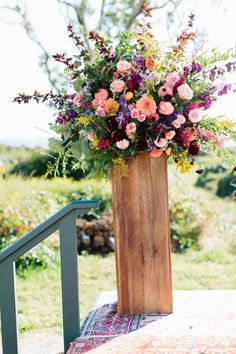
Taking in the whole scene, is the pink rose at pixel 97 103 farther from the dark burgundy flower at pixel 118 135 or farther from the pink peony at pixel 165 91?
the pink peony at pixel 165 91

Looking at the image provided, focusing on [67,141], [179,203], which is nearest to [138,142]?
[67,141]

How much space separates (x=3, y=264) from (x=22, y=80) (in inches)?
196

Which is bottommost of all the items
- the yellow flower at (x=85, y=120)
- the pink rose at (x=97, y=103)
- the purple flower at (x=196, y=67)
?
the yellow flower at (x=85, y=120)

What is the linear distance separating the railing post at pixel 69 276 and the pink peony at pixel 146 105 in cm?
58

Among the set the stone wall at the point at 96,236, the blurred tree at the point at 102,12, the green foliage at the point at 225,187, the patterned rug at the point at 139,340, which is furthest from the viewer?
the green foliage at the point at 225,187

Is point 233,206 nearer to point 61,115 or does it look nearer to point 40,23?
point 40,23

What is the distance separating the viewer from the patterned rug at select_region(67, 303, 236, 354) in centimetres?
225

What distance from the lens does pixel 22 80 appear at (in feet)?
23.6

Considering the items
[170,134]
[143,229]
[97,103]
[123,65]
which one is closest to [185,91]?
[170,134]

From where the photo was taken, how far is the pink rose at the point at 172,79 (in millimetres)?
2451

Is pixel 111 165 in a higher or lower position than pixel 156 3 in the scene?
lower

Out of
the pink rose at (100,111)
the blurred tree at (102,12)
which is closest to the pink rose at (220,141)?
the pink rose at (100,111)

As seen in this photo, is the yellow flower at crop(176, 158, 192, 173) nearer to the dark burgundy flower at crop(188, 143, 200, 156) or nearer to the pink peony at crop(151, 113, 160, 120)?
the dark burgundy flower at crop(188, 143, 200, 156)

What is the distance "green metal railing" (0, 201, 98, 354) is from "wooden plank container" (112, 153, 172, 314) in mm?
227
